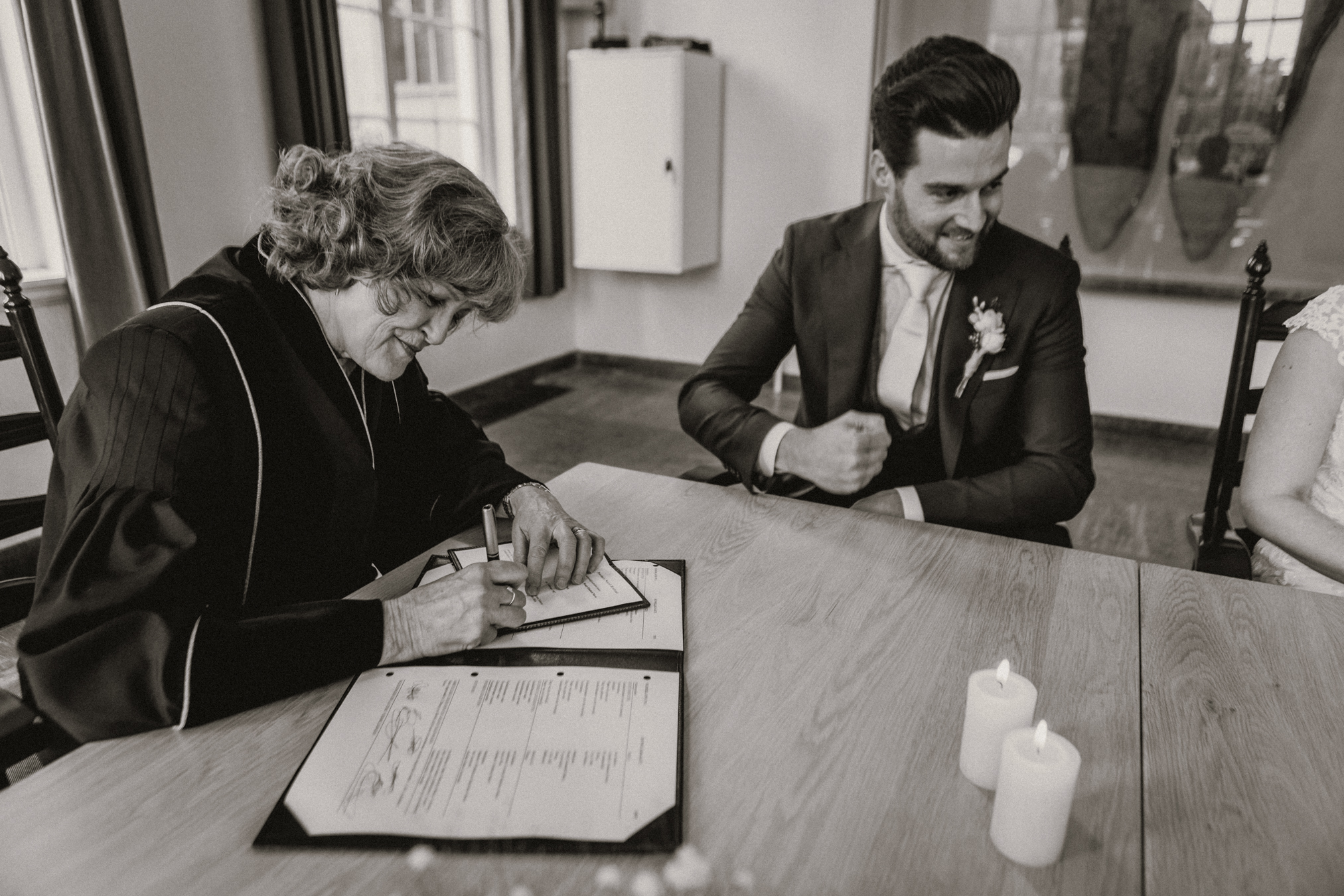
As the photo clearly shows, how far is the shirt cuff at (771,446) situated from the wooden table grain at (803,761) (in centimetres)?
39

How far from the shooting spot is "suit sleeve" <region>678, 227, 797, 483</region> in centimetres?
174

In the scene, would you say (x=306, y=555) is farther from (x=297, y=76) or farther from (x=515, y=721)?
(x=297, y=76)

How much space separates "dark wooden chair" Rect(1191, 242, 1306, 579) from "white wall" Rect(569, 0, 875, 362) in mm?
3028

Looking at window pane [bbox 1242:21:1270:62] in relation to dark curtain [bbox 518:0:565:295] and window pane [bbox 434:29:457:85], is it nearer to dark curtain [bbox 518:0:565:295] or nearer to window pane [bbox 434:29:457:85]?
dark curtain [bbox 518:0:565:295]

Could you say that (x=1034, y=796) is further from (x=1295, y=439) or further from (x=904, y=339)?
(x=904, y=339)

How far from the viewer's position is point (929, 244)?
1696 mm

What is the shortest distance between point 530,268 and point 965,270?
129 inches

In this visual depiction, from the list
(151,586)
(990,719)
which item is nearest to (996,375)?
(990,719)

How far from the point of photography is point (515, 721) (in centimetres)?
87

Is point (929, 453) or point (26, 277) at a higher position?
point (26, 277)

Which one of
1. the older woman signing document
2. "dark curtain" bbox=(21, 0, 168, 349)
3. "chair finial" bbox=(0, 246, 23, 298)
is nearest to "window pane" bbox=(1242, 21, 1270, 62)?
the older woman signing document

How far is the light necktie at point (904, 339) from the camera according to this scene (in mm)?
1801

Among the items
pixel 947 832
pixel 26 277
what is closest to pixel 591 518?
pixel 947 832

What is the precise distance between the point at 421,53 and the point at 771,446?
3505 mm
